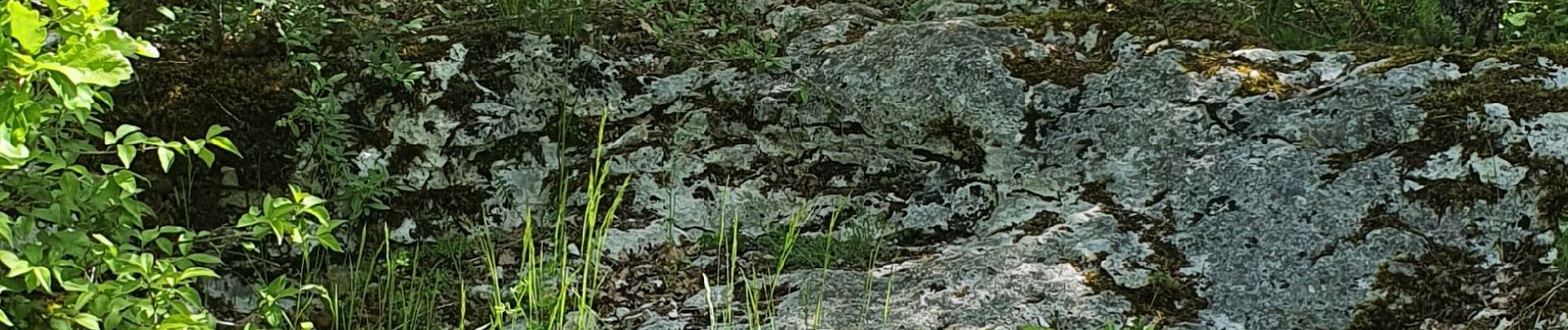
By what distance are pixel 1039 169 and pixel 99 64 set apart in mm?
2484

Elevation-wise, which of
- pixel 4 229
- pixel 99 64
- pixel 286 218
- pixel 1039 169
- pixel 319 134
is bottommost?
pixel 1039 169

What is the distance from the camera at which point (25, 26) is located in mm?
2117

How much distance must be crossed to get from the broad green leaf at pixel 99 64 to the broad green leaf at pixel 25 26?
51 millimetres

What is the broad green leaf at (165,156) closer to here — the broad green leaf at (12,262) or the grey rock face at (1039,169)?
the broad green leaf at (12,262)

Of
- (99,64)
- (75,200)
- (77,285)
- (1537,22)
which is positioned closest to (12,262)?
(77,285)

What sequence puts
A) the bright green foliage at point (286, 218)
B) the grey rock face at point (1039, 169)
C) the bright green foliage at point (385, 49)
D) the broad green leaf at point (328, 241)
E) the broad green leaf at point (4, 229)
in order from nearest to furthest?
the broad green leaf at point (4, 229) < the bright green foliage at point (286, 218) < the broad green leaf at point (328, 241) < the grey rock face at point (1039, 169) < the bright green foliage at point (385, 49)

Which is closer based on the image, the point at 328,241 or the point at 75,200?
the point at 75,200

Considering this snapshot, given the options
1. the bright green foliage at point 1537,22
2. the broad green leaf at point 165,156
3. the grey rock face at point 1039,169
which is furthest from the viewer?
the bright green foliage at point 1537,22

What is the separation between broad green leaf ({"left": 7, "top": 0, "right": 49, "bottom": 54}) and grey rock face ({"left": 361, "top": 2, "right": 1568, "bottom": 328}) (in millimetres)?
1270

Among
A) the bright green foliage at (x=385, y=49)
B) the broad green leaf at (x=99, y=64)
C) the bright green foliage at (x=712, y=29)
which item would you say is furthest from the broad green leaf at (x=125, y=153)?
the bright green foliage at (x=712, y=29)

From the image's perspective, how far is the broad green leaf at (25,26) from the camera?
210 cm

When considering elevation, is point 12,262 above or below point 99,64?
below

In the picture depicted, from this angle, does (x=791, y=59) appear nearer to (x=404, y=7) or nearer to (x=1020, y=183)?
(x=1020, y=183)

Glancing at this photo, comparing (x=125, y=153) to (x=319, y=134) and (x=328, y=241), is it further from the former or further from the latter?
(x=319, y=134)
